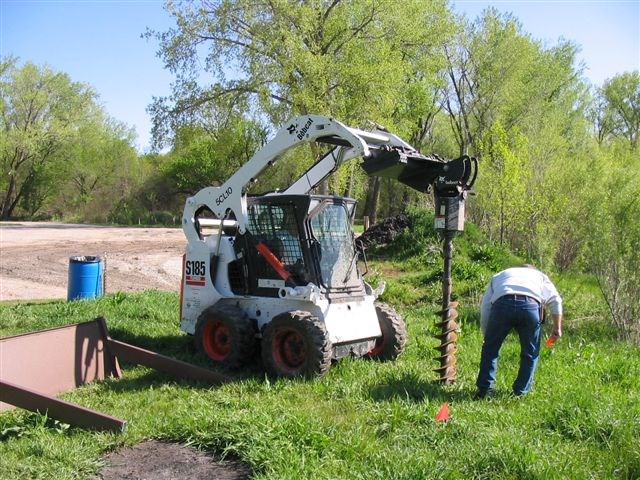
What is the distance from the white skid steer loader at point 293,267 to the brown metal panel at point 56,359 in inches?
49.9

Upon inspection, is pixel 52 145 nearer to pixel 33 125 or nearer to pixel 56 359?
pixel 33 125

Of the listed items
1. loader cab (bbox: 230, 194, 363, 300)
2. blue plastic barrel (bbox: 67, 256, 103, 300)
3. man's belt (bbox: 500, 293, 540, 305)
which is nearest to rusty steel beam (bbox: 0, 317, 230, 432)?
loader cab (bbox: 230, 194, 363, 300)

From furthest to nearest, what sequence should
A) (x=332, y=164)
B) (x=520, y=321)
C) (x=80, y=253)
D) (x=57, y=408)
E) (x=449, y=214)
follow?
(x=80, y=253) → (x=332, y=164) → (x=449, y=214) → (x=520, y=321) → (x=57, y=408)

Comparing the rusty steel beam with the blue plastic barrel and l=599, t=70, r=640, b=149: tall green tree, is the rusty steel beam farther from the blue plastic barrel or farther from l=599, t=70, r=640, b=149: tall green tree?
l=599, t=70, r=640, b=149: tall green tree

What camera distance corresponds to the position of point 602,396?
667 cm

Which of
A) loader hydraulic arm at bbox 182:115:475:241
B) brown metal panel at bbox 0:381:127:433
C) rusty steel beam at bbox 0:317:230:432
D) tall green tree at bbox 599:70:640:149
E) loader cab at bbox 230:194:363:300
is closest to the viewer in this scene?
brown metal panel at bbox 0:381:127:433

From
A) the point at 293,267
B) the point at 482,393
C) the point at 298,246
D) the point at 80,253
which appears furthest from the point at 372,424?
the point at 80,253

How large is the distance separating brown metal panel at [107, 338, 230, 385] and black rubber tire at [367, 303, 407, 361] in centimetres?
220

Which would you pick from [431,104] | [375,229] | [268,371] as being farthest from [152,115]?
[268,371]

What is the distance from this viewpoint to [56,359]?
7.38 m

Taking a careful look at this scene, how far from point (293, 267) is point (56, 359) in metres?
2.95

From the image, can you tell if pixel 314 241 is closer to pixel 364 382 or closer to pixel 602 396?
pixel 364 382

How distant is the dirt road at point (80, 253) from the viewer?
16.5 metres

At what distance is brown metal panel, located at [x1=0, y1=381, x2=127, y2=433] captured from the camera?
5750 millimetres
